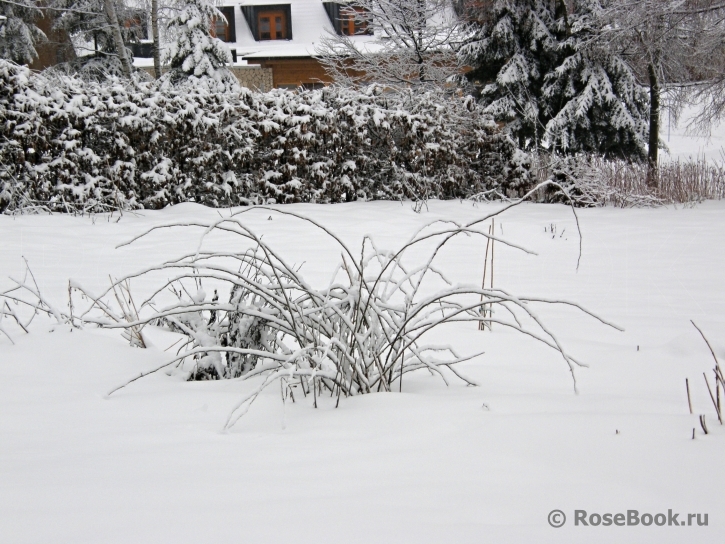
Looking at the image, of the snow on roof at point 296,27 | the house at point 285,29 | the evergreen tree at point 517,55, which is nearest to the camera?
the evergreen tree at point 517,55

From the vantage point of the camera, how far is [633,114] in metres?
10.7

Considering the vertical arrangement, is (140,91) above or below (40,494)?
above

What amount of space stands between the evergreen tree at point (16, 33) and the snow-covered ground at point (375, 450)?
16.1 metres

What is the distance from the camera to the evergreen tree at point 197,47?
1397cm

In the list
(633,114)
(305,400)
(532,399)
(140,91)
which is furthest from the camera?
(633,114)

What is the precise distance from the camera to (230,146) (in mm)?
7836

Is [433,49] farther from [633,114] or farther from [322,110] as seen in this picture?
[322,110]

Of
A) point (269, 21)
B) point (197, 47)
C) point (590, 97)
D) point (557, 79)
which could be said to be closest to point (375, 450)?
point (590, 97)

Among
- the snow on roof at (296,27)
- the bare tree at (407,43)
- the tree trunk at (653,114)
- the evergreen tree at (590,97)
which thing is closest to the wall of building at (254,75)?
the snow on roof at (296,27)

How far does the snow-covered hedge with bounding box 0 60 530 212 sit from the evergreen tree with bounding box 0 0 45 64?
971 centimetres

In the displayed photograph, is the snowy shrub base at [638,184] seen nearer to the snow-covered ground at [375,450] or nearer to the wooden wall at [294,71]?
the snow-covered ground at [375,450]

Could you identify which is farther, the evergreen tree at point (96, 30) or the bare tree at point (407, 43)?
the evergreen tree at point (96, 30)

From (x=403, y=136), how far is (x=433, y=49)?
18.9ft

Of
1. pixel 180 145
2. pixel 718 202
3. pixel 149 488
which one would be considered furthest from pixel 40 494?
pixel 718 202
